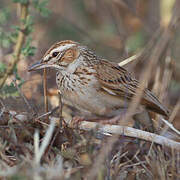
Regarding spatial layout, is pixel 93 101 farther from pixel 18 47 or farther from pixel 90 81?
pixel 18 47

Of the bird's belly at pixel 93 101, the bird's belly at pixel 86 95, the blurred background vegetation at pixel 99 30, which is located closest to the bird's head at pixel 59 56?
the bird's belly at pixel 86 95

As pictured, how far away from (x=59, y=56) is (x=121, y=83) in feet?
3.12

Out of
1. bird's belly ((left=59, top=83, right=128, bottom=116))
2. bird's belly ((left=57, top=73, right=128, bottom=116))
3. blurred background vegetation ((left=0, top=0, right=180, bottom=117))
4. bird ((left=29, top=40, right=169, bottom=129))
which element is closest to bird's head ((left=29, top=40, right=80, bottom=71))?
bird ((left=29, top=40, right=169, bottom=129))

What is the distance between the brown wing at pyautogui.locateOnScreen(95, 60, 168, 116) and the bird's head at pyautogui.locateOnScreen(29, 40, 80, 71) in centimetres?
36

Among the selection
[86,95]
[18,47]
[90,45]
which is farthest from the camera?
[90,45]

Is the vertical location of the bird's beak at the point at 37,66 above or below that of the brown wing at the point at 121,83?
above

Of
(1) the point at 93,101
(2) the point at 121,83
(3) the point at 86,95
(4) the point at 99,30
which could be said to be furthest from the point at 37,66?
(4) the point at 99,30

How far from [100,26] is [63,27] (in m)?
1.29

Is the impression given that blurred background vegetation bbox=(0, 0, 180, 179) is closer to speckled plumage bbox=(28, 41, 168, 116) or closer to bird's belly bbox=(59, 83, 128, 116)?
speckled plumage bbox=(28, 41, 168, 116)

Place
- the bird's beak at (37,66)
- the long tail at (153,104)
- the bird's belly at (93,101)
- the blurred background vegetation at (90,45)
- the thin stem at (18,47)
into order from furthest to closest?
1. the long tail at (153,104)
2. the thin stem at (18,47)
3. the bird's belly at (93,101)
4. the bird's beak at (37,66)
5. the blurred background vegetation at (90,45)

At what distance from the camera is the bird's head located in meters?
5.01

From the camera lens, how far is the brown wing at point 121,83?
5375 millimetres

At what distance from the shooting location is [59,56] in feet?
16.9

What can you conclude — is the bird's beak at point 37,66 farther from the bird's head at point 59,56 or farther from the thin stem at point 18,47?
the thin stem at point 18,47
